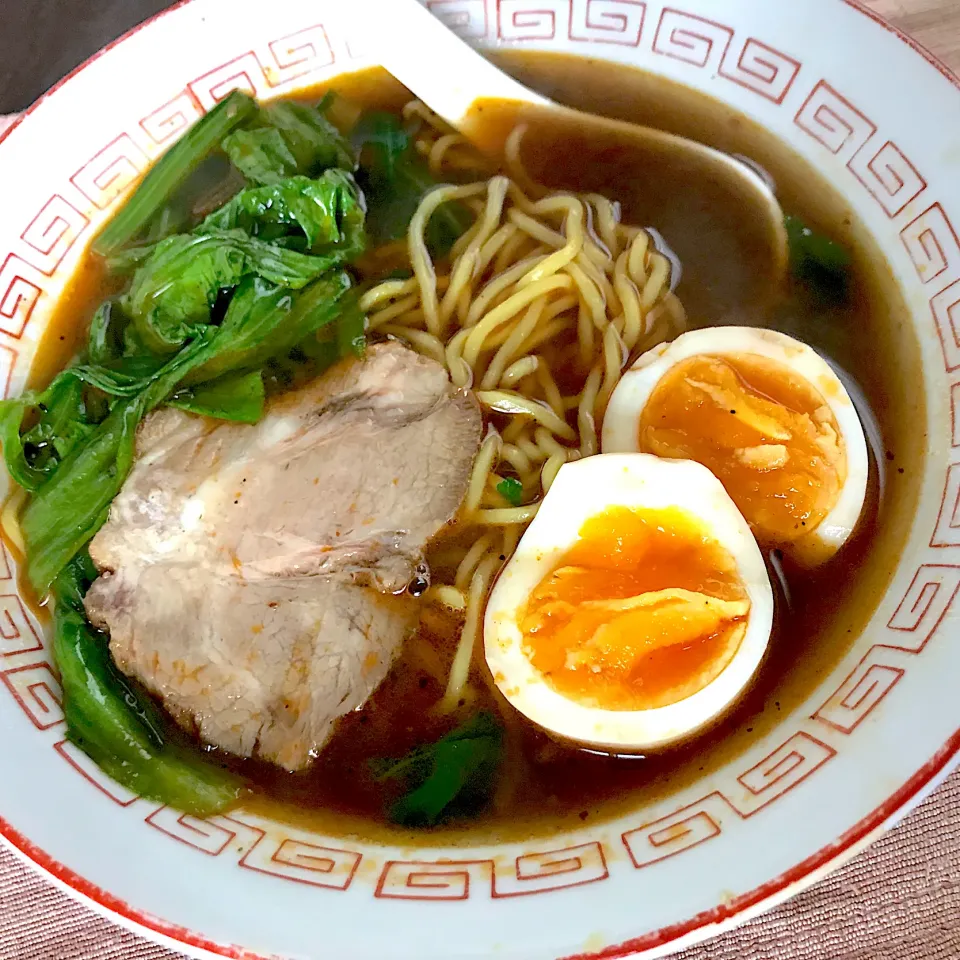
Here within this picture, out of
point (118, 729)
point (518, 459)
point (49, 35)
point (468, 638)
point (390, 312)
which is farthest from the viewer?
point (49, 35)

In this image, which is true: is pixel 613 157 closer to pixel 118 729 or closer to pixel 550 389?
pixel 550 389

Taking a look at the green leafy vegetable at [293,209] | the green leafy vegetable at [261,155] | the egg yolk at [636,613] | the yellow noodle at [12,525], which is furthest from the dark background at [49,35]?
the egg yolk at [636,613]

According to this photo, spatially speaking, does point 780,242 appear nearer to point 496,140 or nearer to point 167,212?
point 496,140

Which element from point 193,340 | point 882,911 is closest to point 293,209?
point 193,340

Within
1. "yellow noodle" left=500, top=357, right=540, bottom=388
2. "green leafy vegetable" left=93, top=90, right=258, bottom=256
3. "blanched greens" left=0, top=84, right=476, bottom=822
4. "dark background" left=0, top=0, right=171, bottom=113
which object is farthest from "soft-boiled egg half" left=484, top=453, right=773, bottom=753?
"dark background" left=0, top=0, right=171, bottom=113

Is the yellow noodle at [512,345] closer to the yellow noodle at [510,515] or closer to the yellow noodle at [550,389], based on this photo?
the yellow noodle at [550,389]

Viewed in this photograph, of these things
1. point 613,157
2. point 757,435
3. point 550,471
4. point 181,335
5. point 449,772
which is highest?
point 613,157
